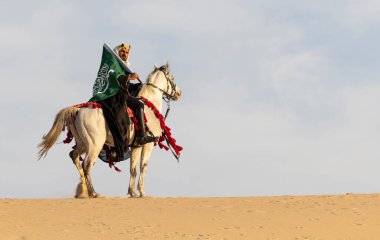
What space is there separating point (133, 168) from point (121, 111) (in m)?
1.40

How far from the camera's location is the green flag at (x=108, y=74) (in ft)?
55.8

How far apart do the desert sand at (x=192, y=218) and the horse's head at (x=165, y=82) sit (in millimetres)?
3057

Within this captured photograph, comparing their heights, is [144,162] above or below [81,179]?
above

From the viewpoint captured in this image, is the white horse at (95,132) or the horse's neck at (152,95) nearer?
the white horse at (95,132)

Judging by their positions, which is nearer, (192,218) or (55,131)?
(192,218)

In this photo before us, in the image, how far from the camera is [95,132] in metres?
16.6

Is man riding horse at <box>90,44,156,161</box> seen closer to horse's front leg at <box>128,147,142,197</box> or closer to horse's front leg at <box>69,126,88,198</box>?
horse's front leg at <box>128,147,142,197</box>

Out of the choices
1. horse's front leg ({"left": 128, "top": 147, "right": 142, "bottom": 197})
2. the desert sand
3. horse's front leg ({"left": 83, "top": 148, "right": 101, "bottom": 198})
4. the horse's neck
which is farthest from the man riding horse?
the desert sand

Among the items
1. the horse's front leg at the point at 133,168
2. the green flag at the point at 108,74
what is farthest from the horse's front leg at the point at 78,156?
the horse's front leg at the point at 133,168

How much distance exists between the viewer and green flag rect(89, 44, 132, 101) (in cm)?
1700

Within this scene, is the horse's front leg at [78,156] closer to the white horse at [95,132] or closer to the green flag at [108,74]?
the white horse at [95,132]

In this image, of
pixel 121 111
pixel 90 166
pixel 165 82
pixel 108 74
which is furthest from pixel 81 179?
pixel 165 82

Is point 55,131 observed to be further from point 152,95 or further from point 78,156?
point 152,95

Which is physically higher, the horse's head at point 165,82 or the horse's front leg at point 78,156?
the horse's head at point 165,82
